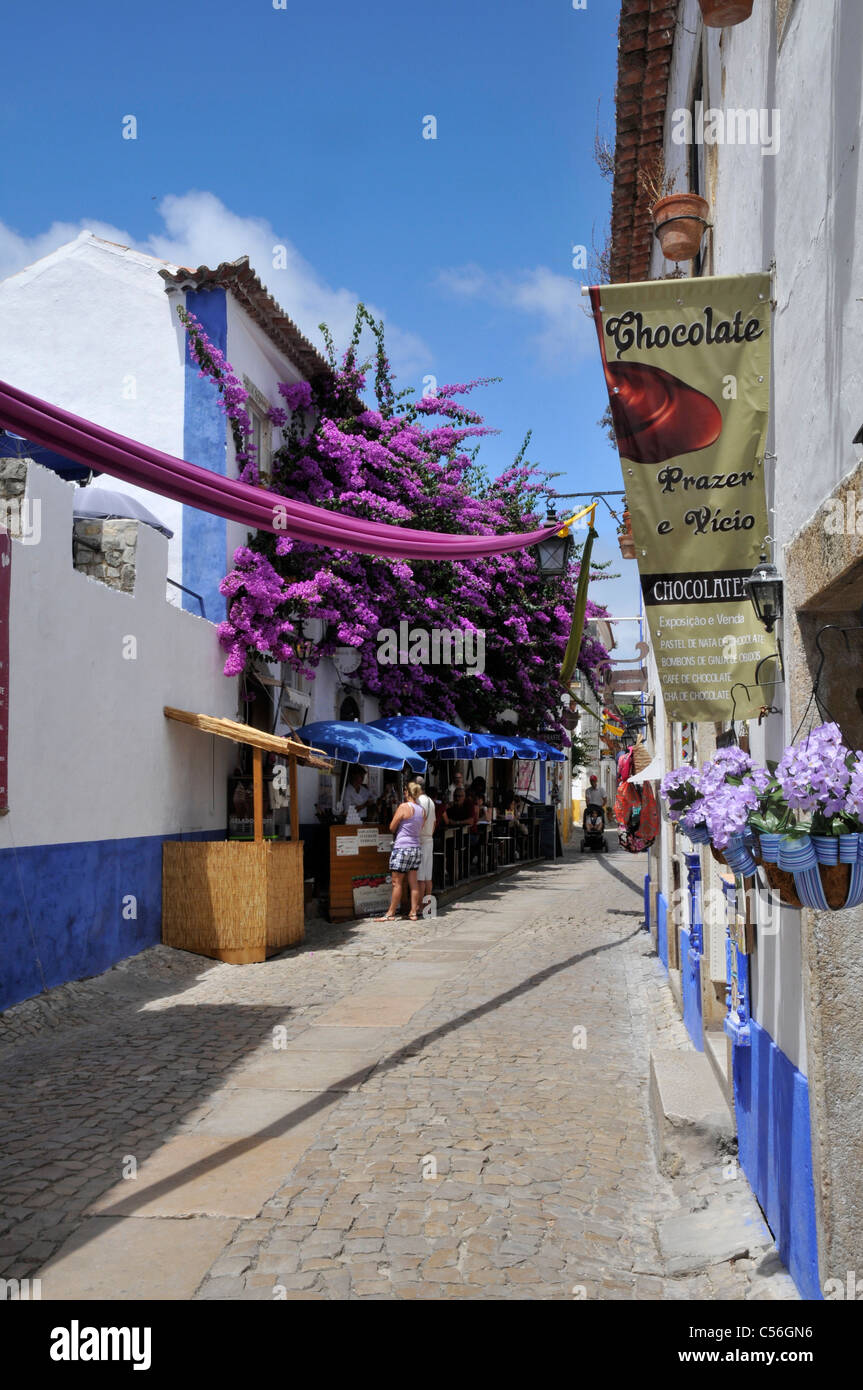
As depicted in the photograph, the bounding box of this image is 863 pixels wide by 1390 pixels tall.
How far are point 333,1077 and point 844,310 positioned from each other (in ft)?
17.6

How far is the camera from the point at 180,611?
12.1 m

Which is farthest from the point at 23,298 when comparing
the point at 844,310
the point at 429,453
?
the point at 844,310

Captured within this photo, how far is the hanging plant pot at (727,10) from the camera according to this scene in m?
4.41

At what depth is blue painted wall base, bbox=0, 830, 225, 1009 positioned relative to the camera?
8.31 meters

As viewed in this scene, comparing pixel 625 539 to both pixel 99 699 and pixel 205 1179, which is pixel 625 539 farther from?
pixel 205 1179

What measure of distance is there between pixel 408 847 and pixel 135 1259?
33.0 feet

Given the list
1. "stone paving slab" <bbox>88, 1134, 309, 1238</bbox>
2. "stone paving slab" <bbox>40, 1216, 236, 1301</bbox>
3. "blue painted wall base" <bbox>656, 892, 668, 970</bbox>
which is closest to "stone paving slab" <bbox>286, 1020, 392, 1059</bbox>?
"stone paving slab" <bbox>88, 1134, 309, 1238</bbox>

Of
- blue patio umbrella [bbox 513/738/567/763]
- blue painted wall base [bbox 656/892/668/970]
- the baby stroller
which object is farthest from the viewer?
the baby stroller

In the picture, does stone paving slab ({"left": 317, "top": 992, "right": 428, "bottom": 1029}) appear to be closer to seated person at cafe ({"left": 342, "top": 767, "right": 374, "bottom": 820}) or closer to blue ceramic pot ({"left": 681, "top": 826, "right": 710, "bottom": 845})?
blue ceramic pot ({"left": 681, "top": 826, "right": 710, "bottom": 845})

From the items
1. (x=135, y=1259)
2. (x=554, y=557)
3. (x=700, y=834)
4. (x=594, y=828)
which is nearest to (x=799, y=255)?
(x=700, y=834)

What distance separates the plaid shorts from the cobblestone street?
12.0 feet

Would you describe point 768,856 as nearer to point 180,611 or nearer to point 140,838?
point 140,838

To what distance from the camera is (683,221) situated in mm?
6402

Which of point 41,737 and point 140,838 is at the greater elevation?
point 41,737
